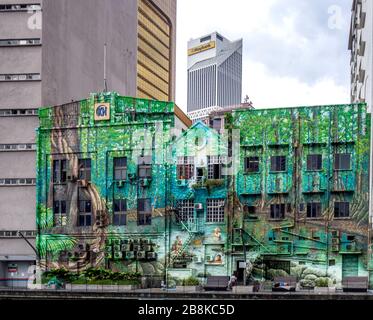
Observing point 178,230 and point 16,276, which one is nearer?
point 178,230

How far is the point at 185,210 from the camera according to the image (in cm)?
6116

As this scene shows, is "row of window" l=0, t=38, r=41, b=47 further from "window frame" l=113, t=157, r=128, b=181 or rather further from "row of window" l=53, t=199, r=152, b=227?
"row of window" l=53, t=199, r=152, b=227

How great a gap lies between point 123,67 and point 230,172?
136 ft

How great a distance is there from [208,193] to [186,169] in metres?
3.09

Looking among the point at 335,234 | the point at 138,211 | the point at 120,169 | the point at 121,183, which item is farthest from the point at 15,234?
the point at 335,234

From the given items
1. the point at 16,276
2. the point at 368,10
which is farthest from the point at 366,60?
the point at 16,276

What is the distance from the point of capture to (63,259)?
2491 inches

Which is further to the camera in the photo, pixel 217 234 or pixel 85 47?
pixel 85 47

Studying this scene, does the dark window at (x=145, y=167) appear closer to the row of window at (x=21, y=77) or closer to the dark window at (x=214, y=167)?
the dark window at (x=214, y=167)

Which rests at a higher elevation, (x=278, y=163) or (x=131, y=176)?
(x=278, y=163)

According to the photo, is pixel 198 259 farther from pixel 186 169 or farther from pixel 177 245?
pixel 186 169

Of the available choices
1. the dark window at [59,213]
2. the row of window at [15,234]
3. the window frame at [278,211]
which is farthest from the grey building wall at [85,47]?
the window frame at [278,211]

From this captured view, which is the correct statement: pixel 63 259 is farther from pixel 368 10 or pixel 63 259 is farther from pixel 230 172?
pixel 368 10
